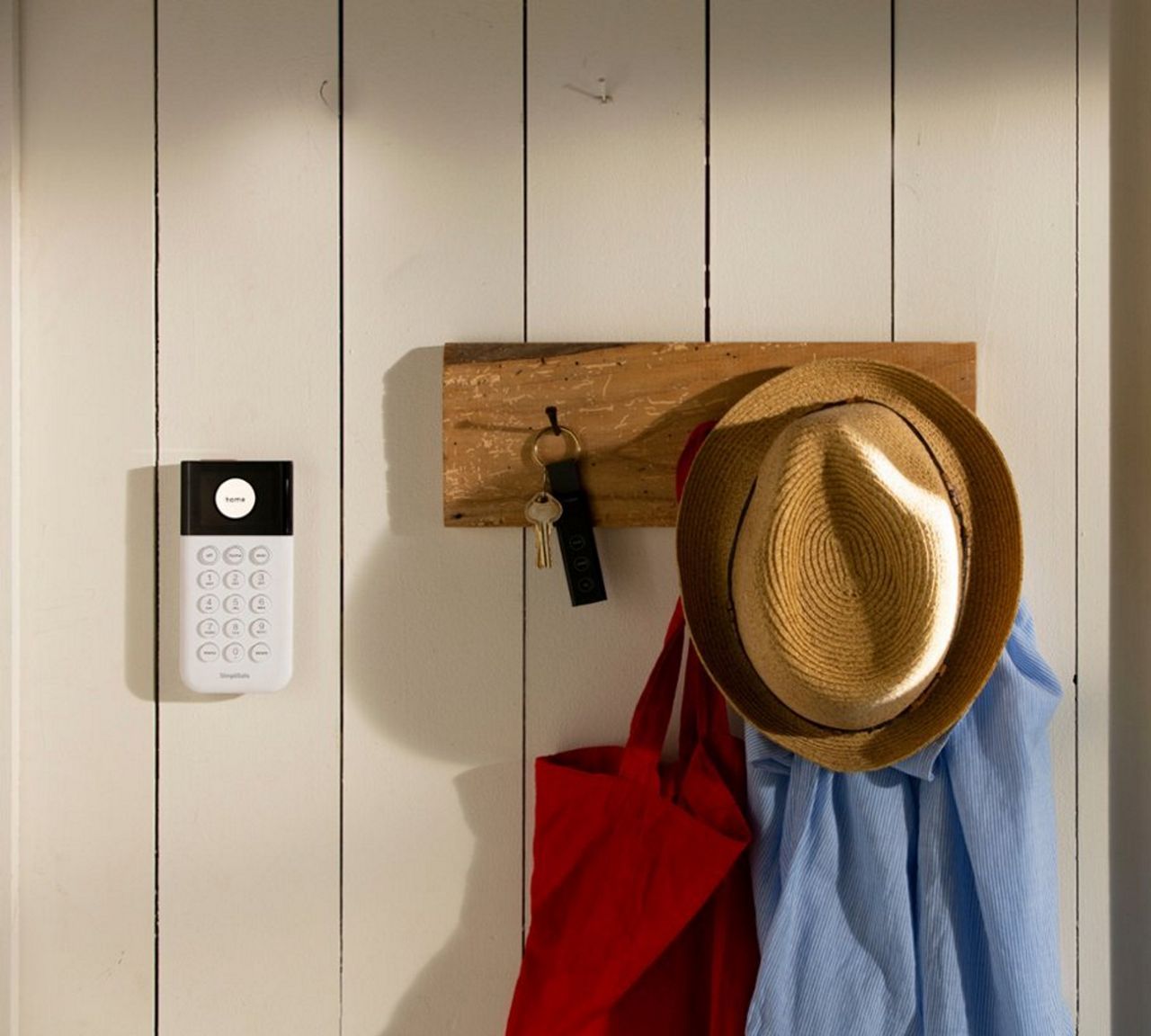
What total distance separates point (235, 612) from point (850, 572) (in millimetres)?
540

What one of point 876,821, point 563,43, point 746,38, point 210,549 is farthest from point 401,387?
point 876,821

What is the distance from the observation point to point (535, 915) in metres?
0.78

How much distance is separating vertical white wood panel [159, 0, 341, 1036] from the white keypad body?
27 mm

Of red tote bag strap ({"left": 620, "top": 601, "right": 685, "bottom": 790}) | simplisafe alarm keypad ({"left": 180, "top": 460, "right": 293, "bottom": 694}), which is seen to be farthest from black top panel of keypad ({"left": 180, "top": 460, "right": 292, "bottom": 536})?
red tote bag strap ({"left": 620, "top": 601, "right": 685, "bottom": 790})

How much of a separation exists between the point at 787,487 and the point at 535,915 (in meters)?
0.44

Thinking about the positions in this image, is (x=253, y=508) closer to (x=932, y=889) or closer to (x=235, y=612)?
(x=235, y=612)

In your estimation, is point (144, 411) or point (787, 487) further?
point (144, 411)

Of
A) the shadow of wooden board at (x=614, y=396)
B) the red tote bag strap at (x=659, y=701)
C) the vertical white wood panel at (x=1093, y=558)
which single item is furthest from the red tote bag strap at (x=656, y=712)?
the vertical white wood panel at (x=1093, y=558)

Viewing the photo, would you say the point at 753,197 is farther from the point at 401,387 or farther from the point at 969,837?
the point at 969,837

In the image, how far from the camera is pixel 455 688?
84cm

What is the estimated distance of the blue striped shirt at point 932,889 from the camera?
70 cm

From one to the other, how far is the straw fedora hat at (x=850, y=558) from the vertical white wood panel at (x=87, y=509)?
53 centimetres

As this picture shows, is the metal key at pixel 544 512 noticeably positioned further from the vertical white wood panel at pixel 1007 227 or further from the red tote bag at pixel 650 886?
the vertical white wood panel at pixel 1007 227

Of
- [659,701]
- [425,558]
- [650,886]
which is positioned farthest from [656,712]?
[425,558]
